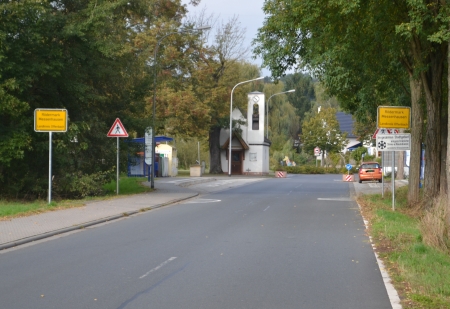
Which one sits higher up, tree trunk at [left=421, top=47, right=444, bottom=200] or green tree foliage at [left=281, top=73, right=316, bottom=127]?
green tree foliage at [left=281, top=73, right=316, bottom=127]

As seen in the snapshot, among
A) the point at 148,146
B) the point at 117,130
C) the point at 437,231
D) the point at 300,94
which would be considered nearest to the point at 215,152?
the point at 148,146

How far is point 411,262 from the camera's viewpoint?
10.0 m

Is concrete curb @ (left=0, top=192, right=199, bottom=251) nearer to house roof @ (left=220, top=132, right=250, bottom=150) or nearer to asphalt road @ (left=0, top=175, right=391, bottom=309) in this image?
asphalt road @ (left=0, top=175, right=391, bottom=309)

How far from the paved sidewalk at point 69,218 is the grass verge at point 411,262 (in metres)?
7.00

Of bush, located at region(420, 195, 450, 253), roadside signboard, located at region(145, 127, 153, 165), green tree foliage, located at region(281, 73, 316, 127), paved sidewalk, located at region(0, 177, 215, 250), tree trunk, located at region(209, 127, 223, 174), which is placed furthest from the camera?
green tree foliage, located at region(281, 73, 316, 127)

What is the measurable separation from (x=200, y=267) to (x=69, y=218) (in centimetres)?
816

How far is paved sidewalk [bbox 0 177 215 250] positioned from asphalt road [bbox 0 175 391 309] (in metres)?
0.51

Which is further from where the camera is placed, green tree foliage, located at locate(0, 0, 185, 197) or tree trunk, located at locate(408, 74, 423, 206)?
green tree foliage, located at locate(0, 0, 185, 197)

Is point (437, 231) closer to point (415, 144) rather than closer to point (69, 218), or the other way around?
point (415, 144)

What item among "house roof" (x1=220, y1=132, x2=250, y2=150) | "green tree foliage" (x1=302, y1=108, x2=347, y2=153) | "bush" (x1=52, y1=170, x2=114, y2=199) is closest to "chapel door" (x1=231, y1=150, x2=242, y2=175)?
"house roof" (x1=220, y1=132, x2=250, y2=150)

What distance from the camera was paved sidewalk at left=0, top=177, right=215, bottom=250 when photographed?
45.8ft

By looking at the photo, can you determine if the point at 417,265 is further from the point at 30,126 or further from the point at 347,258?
the point at 30,126

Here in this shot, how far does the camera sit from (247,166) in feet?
209

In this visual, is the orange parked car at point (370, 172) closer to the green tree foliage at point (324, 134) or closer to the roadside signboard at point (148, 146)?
the roadside signboard at point (148, 146)
